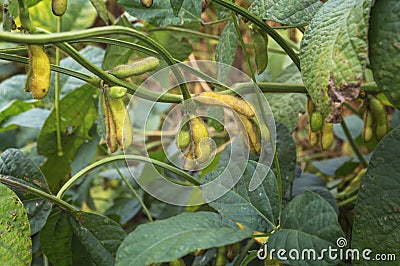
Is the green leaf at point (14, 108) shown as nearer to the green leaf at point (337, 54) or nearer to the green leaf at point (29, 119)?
the green leaf at point (29, 119)

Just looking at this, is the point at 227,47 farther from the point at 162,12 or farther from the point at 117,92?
the point at 117,92

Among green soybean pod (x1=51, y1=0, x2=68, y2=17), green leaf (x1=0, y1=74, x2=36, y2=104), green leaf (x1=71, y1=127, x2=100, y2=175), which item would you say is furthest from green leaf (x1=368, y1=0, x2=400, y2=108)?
green leaf (x1=0, y1=74, x2=36, y2=104)

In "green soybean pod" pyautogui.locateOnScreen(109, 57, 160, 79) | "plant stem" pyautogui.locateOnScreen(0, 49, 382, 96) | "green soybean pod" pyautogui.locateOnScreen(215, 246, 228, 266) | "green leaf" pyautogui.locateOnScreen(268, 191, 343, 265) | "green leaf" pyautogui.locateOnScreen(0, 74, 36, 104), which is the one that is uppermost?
"green soybean pod" pyautogui.locateOnScreen(109, 57, 160, 79)

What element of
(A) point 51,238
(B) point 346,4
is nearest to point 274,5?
(B) point 346,4

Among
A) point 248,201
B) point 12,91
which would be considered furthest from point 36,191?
point 12,91

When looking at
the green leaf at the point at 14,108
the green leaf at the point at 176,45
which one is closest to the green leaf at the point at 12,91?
the green leaf at the point at 14,108

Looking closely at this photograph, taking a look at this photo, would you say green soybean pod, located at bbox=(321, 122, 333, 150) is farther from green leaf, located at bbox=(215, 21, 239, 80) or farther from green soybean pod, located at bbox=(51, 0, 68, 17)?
green soybean pod, located at bbox=(51, 0, 68, 17)

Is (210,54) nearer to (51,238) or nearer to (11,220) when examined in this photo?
(51,238)
